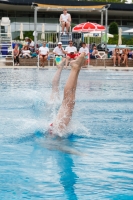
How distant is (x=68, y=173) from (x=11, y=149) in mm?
1111

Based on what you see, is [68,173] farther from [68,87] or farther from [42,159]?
[68,87]

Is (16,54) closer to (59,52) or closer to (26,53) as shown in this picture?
(26,53)

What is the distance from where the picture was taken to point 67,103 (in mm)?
5910

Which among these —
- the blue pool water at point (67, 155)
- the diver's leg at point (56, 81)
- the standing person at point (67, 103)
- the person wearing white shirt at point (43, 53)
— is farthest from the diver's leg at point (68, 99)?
the person wearing white shirt at point (43, 53)

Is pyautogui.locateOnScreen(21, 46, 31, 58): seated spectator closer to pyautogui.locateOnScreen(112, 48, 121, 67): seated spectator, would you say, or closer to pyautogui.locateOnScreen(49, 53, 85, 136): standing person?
pyautogui.locateOnScreen(112, 48, 121, 67): seated spectator

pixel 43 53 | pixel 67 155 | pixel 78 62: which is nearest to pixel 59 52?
pixel 43 53

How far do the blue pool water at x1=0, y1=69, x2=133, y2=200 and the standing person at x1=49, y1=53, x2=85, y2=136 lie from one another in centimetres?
13

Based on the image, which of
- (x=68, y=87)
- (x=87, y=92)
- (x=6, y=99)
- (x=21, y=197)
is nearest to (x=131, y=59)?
(x=87, y=92)

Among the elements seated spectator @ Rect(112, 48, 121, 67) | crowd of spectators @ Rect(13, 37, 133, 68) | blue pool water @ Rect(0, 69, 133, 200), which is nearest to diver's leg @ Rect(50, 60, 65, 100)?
blue pool water @ Rect(0, 69, 133, 200)

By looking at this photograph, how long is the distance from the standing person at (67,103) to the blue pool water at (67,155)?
131 mm

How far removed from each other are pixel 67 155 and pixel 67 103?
870 millimetres

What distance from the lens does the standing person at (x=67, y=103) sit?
5676 millimetres

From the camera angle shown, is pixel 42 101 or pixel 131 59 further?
pixel 131 59

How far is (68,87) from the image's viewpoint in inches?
229
